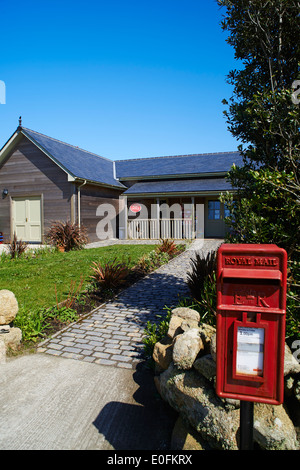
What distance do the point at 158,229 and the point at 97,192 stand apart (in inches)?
168

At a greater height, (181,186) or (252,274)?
(181,186)

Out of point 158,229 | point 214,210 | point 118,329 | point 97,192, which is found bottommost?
point 118,329

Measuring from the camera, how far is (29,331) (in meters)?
4.52

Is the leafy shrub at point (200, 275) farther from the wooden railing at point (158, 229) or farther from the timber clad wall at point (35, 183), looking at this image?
the wooden railing at point (158, 229)

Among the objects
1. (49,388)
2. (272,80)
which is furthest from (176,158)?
(49,388)

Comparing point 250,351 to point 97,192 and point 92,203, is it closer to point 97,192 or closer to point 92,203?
point 92,203

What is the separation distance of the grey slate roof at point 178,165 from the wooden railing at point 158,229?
11.4ft

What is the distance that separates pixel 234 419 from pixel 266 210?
90.6 inches

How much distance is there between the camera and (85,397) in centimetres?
312

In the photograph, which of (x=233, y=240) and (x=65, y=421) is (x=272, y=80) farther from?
(x=65, y=421)

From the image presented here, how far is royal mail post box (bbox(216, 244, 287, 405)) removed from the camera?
1.80 metres

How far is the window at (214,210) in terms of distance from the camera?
64.6 feet

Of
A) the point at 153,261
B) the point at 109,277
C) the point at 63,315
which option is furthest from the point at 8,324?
the point at 153,261
